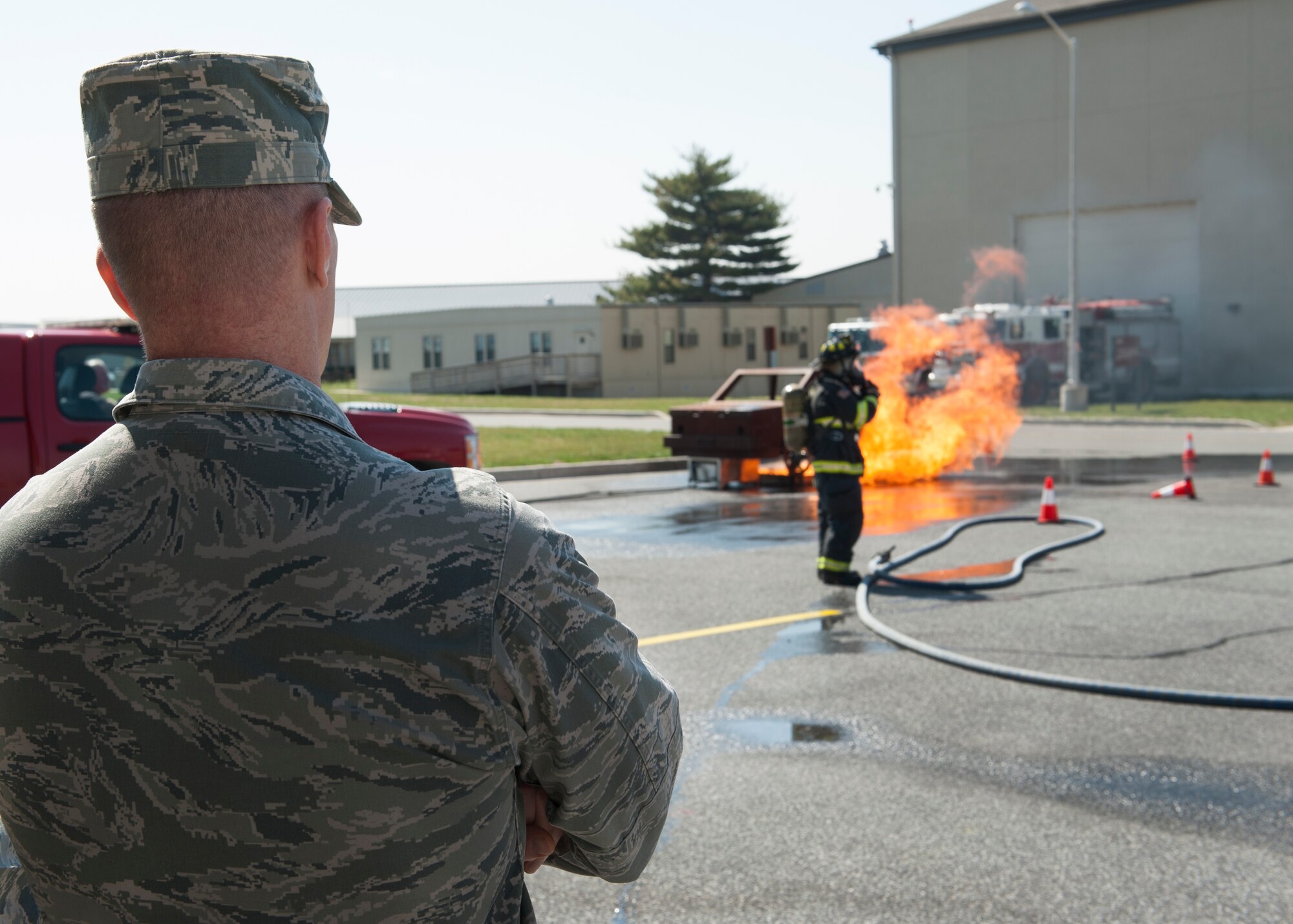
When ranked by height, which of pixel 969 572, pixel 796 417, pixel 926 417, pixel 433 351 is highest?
pixel 433 351

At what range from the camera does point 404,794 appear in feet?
4.45

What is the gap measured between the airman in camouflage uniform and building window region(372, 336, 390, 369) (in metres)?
52.4

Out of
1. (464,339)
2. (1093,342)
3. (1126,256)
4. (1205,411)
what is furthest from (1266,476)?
(464,339)

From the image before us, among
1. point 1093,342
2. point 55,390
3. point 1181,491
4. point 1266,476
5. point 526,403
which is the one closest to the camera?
point 55,390

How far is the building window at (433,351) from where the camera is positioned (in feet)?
171

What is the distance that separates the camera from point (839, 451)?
9.18m

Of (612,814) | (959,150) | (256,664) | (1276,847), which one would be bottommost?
(1276,847)

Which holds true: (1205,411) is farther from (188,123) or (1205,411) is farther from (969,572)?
(188,123)

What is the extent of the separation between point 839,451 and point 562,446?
12.2 metres

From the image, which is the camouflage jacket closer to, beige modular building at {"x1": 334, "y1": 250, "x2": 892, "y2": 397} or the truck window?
the truck window

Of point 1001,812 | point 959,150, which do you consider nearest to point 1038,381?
point 959,150

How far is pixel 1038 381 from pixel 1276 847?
29.6m

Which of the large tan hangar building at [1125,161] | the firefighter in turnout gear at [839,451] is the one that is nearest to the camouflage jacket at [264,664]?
the firefighter in turnout gear at [839,451]

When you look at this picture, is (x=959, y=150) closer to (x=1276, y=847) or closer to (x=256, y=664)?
(x=1276, y=847)
